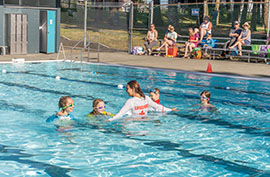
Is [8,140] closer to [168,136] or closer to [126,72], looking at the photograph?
[168,136]

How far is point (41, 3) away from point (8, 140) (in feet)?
56.6

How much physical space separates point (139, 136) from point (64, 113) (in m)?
1.44

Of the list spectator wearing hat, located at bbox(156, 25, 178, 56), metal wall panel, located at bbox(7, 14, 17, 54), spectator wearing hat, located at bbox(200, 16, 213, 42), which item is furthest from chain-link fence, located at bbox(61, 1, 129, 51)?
spectator wearing hat, located at bbox(200, 16, 213, 42)

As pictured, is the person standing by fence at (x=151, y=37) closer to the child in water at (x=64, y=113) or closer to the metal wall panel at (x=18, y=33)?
the metal wall panel at (x=18, y=33)

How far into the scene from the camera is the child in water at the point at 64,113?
7.62 m

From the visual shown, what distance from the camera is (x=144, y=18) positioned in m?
26.0

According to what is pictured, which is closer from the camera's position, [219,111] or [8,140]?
[8,140]

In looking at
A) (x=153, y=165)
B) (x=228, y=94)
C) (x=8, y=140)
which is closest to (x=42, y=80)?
(x=228, y=94)

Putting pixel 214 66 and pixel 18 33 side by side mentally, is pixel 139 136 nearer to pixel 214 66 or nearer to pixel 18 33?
pixel 214 66

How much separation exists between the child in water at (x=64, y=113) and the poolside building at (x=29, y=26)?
15.2 metres

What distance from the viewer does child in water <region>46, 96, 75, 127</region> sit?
762cm

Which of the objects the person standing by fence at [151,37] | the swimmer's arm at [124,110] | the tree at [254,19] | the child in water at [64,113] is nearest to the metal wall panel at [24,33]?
the person standing by fence at [151,37]

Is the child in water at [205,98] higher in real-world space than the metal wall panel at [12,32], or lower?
lower

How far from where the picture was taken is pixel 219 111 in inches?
387
